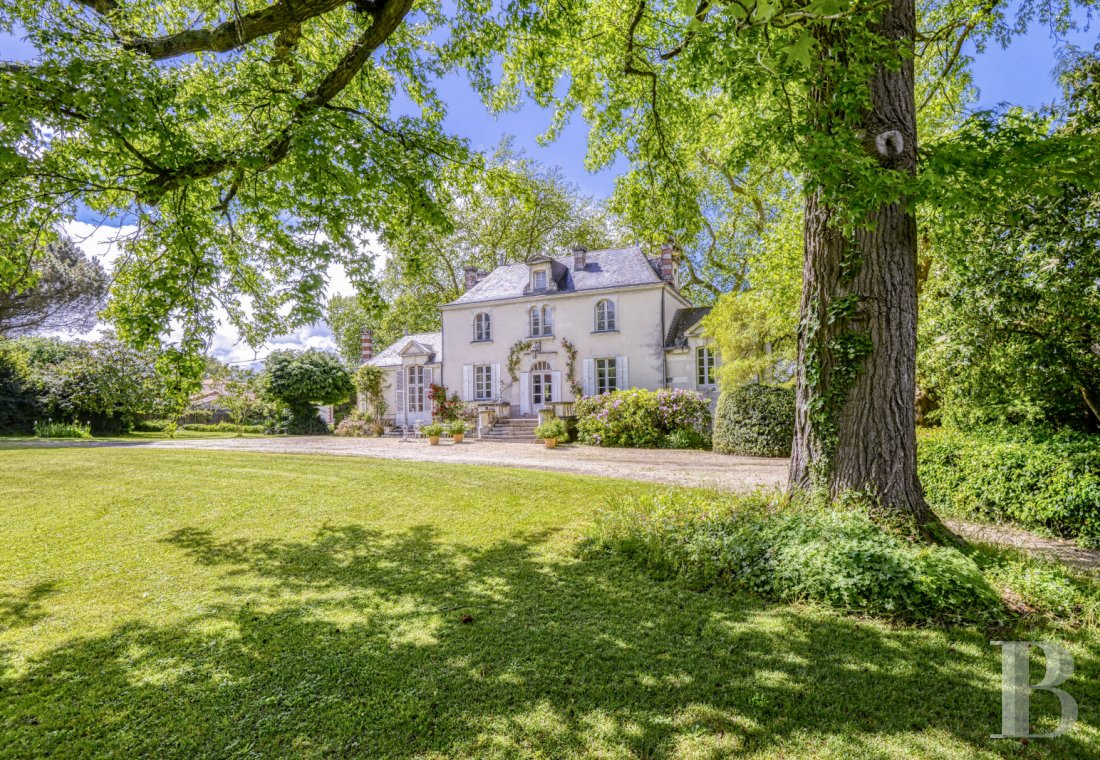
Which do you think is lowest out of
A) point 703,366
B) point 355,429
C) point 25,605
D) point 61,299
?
point 25,605

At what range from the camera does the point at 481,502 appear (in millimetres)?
6402

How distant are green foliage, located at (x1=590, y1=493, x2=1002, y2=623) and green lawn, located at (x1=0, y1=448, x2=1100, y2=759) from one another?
8.1 inches

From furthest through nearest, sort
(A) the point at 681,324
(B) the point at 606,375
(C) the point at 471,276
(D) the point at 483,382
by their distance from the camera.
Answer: (C) the point at 471,276, (D) the point at 483,382, (B) the point at 606,375, (A) the point at 681,324

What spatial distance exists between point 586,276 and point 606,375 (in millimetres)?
3937

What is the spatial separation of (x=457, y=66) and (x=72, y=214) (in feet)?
14.6

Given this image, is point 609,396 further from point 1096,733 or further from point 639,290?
point 1096,733

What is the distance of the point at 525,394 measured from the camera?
19156 mm

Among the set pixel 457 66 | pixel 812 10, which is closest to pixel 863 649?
pixel 812 10

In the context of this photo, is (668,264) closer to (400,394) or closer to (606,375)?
(606,375)

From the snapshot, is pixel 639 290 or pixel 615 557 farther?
pixel 639 290

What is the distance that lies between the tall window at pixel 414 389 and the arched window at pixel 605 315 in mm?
8095

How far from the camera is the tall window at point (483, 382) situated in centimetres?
1980
